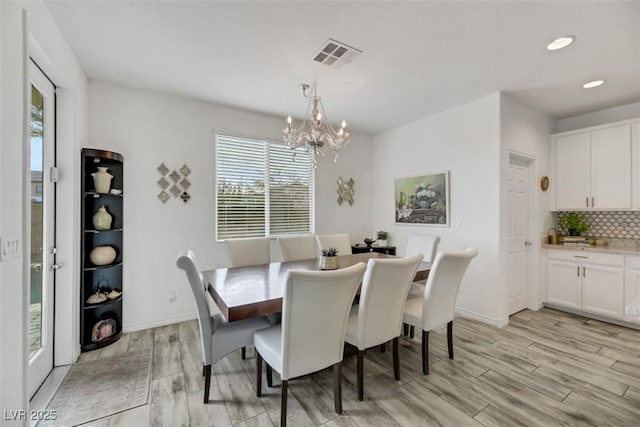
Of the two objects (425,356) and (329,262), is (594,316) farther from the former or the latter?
(329,262)

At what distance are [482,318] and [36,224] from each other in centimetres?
463

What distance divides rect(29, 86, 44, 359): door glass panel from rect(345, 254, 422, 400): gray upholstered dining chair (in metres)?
2.45

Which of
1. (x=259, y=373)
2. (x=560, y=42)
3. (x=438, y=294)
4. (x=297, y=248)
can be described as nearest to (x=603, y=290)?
(x=438, y=294)

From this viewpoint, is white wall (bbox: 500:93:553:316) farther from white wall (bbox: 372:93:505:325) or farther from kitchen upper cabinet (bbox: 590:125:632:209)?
kitchen upper cabinet (bbox: 590:125:632:209)

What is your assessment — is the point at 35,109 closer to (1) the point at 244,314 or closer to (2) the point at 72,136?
(2) the point at 72,136

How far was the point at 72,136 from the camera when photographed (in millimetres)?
2441

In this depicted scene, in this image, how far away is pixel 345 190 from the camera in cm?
477

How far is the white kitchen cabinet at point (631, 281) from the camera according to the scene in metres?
3.09

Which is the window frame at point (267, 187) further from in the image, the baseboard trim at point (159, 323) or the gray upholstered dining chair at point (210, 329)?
the gray upholstered dining chair at point (210, 329)

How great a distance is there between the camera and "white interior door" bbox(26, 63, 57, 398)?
2.05m

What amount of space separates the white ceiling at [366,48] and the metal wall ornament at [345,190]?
1.53m
